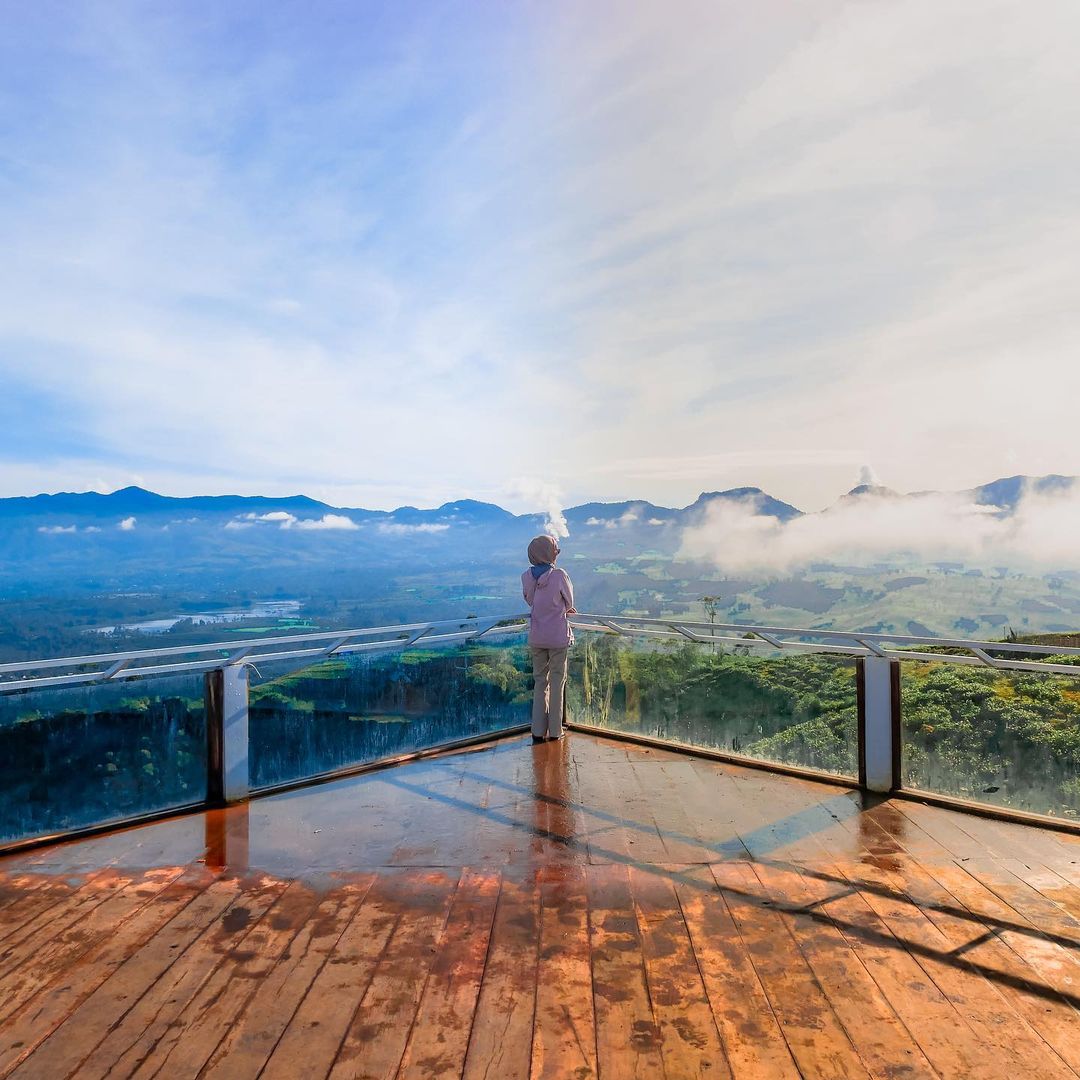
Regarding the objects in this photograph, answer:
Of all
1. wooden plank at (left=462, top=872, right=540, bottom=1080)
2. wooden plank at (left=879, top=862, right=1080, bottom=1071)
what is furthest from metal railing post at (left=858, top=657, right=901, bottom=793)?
wooden plank at (left=462, top=872, right=540, bottom=1080)

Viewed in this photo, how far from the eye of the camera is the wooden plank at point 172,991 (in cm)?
191

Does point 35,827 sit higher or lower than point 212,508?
lower

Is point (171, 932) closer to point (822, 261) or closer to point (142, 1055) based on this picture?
point (142, 1055)

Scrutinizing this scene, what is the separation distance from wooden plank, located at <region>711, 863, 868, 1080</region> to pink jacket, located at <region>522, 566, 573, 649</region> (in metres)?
2.77

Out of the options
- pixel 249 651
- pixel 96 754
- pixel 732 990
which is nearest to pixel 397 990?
pixel 732 990

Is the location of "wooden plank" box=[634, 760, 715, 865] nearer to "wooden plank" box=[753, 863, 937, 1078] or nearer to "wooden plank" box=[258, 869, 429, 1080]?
"wooden plank" box=[753, 863, 937, 1078]

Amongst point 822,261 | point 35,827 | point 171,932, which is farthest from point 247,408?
point 171,932

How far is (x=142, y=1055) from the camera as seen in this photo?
1.92 m

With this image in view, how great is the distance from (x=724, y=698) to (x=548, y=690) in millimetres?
1366

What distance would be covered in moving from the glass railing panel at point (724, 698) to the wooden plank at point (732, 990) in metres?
1.91

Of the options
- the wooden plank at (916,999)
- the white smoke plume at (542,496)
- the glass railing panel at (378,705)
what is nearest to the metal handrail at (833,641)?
the glass railing panel at (378,705)

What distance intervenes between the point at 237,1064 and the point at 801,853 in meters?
2.46

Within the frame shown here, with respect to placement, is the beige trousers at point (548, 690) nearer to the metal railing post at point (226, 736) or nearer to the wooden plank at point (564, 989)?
the metal railing post at point (226, 736)

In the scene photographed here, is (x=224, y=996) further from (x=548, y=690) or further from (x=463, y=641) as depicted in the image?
(x=548, y=690)
